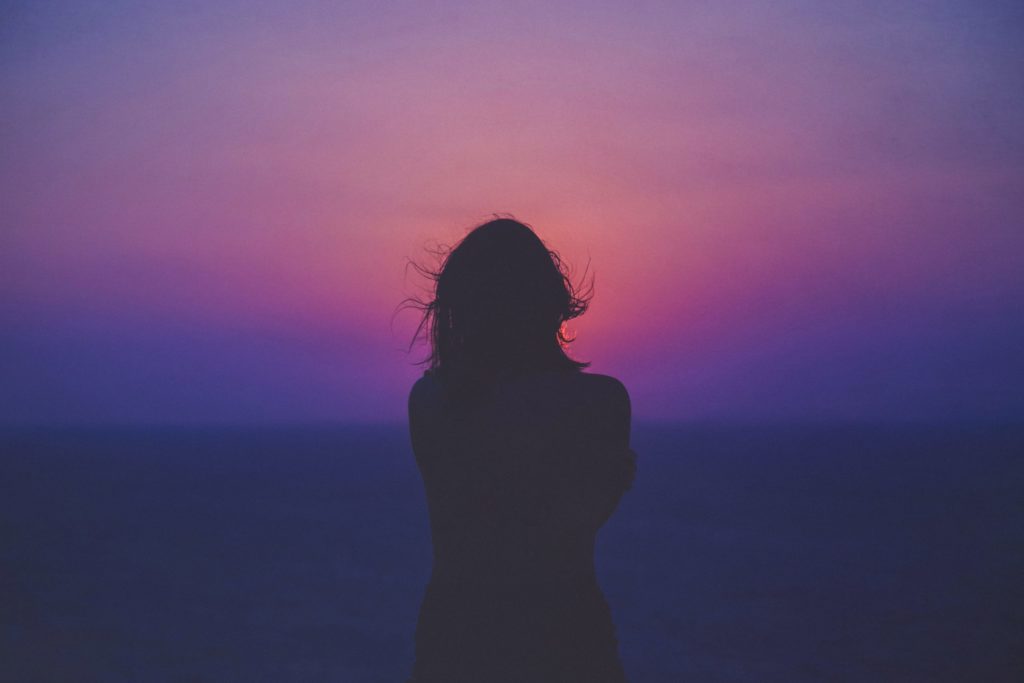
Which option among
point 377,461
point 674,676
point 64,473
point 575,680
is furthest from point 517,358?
point 377,461

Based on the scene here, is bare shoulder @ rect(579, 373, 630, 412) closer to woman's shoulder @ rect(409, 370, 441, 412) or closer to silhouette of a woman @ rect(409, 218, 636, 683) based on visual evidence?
silhouette of a woman @ rect(409, 218, 636, 683)

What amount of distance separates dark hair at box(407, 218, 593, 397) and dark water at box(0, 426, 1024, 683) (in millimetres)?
16277

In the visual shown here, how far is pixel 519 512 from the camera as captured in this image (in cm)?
138

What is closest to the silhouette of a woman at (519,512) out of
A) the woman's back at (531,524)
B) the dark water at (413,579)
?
the woman's back at (531,524)

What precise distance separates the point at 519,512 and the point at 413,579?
1021 inches

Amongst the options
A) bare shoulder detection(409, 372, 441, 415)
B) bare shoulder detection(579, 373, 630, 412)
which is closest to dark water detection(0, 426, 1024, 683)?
bare shoulder detection(409, 372, 441, 415)

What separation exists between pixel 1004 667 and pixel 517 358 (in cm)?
2087

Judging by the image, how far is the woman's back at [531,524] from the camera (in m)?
1.37

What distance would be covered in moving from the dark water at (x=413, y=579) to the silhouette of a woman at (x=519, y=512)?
53.2 ft

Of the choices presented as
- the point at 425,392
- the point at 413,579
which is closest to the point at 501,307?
the point at 425,392

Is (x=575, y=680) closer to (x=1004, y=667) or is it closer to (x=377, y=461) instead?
(x=1004, y=667)

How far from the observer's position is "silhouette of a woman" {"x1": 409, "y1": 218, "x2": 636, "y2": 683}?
4.50 feet

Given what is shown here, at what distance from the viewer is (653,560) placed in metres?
29.3

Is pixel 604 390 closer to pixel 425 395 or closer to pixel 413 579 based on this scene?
pixel 425 395
